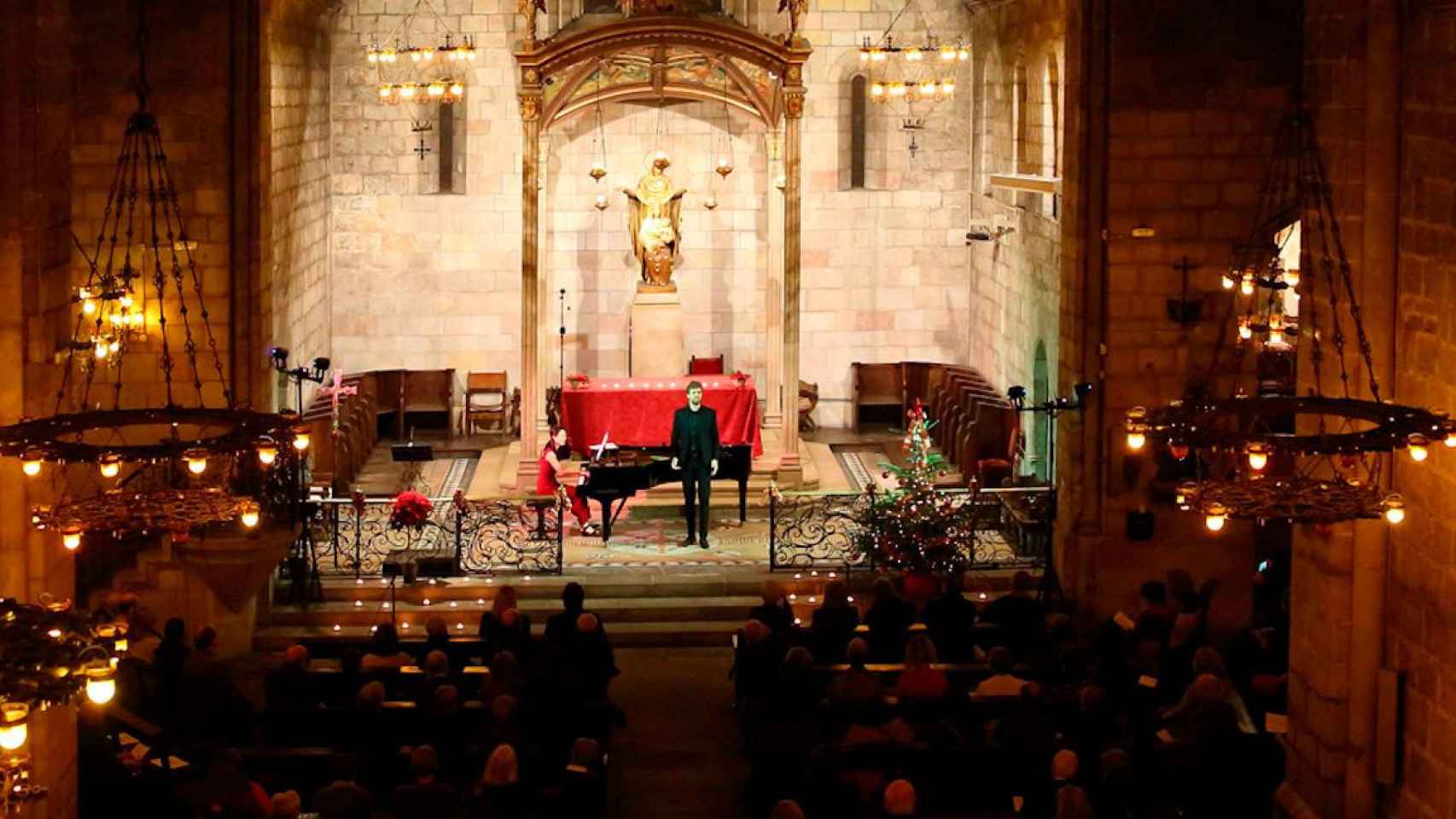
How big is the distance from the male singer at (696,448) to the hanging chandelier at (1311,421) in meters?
5.54

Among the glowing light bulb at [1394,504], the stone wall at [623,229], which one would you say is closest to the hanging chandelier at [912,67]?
the stone wall at [623,229]

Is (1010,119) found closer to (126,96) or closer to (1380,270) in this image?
(126,96)

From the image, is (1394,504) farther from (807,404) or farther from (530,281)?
(807,404)

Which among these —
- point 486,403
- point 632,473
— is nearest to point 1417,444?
point 632,473

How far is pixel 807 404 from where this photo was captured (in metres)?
33.4

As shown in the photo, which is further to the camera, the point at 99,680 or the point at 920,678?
the point at 920,678

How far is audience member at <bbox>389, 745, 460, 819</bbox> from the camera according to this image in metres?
16.5

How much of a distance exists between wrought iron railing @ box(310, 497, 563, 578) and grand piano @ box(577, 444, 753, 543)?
17.6 inches

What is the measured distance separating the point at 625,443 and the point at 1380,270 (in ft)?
43.9

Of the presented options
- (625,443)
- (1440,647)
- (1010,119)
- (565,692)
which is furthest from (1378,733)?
(1010,119)

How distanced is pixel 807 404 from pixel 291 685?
14.7 metres

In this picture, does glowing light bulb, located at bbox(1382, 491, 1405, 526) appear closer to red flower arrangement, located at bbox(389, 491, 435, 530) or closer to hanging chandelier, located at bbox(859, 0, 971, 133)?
red flower arrangement, located at bbox(389, 491, 435, 530)

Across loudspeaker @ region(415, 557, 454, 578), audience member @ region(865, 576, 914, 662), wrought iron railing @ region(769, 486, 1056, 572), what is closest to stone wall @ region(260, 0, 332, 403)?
loudspeaker @ region(415, 557, 454, 578)

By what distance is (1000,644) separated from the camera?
2086cm
